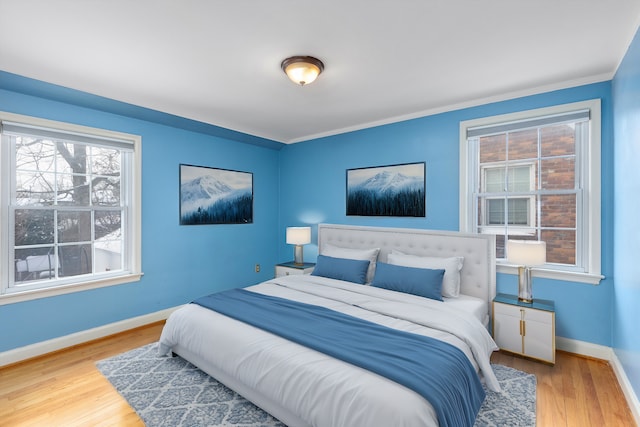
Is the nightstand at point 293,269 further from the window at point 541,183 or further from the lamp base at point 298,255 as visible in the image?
the window at point 541,183

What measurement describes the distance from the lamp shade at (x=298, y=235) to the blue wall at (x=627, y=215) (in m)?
3.25

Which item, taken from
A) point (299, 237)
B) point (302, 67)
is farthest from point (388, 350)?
point (299, 237)

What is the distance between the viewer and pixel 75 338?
3.05m

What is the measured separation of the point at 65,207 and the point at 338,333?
296 cm

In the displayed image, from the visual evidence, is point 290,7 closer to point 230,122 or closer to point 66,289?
point 230,122

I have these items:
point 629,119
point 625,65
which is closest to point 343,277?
point 629,119

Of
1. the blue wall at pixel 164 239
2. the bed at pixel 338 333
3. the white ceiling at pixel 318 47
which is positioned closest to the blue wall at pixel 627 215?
the white ceiling at pixel 318 47

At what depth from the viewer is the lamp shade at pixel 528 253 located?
8.89 ft

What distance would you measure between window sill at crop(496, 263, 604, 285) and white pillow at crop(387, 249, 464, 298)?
0.44 m

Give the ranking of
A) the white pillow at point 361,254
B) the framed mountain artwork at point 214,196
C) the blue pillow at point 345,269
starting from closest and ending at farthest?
1. the blue pillow at point 345,269
2. the white pillow at point 361,254
3. the framed mountain artwork at point 214,196

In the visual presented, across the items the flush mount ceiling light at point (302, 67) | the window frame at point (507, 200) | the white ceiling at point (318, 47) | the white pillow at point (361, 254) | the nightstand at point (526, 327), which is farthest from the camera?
the white pillow at point (361, 254)

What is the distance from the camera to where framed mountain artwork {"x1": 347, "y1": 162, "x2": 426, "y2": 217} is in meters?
3.72

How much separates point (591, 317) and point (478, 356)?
60.8 inches

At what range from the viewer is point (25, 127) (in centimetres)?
275
